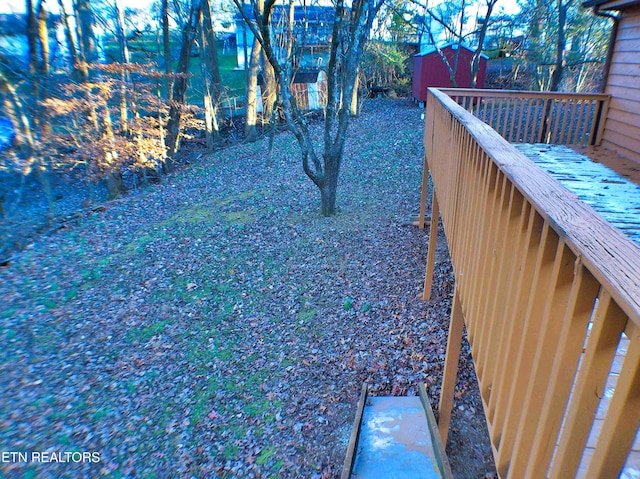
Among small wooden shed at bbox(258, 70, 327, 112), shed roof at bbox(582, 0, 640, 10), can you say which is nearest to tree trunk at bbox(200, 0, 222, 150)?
small wooden shed at bbox(258, 70, 327, 112)

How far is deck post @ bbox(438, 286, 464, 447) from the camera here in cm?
329

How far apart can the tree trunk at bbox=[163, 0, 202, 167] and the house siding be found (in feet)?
41.1

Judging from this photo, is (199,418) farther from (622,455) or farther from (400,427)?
(622,455)

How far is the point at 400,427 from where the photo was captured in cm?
397

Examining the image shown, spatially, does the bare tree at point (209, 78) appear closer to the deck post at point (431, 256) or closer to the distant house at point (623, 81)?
the deck post at point (431, 256)

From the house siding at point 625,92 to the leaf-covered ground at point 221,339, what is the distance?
3.04 m

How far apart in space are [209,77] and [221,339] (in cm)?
1501

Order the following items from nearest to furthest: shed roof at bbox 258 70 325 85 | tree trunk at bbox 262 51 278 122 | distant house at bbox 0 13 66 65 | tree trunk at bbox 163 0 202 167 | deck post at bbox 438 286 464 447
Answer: deck post at bbox 438 286 464 447 → distant house at bbox 0 13 66 65 → tree trunk at bbox 163 0 202 167 → tree trunk at bbox 262 51 278 122 → shed roof at bbox 258 70 325 85

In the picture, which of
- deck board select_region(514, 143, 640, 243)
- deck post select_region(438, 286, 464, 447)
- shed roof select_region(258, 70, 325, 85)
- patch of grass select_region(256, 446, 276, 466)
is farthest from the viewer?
shed roof select_region(258, 70, 325, 85)

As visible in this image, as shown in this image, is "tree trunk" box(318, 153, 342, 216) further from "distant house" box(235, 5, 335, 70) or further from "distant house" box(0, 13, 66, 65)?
"distant house" box(235, 5, 335, 70)

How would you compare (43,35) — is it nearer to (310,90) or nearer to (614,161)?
(310,90)

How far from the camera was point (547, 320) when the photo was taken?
1.17 metres

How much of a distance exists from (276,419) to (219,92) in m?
16.9

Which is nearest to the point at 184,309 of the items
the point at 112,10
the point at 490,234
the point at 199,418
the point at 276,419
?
the point at 199,418
